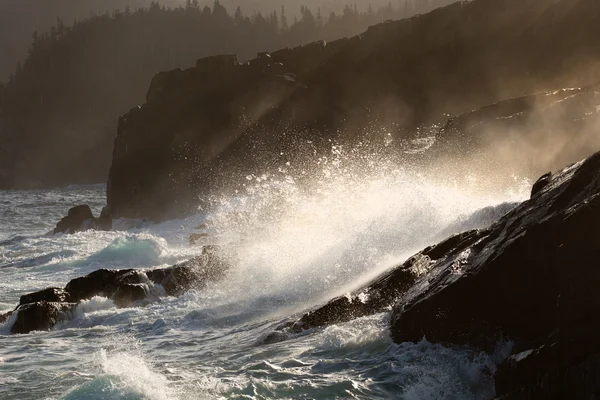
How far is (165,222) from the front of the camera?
53.0m

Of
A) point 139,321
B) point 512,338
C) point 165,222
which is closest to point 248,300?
point 139,321

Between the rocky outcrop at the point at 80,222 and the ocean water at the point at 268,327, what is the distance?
16.7m

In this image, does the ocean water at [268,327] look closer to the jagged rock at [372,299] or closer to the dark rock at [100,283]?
the jagged rock at [372,299]

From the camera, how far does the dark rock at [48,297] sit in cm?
1934

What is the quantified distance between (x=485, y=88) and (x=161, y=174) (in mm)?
31431

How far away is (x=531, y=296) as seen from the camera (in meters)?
10.0

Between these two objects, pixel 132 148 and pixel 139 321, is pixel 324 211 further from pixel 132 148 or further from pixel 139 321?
pixel 132 148

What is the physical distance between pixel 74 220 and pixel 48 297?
34.9 meters

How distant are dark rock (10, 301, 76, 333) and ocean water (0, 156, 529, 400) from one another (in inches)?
15.1

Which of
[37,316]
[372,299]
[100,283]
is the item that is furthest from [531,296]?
[100,283]

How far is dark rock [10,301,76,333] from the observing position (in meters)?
17.4

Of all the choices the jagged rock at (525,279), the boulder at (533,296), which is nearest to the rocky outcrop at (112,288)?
the boulder at (533,296)

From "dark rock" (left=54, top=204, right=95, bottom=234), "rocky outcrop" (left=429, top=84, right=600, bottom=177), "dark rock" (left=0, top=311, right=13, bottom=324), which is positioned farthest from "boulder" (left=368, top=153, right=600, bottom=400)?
"dark rock" (left=54, top=204, right=95, bottom=234)

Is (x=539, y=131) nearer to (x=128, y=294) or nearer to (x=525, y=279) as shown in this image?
(x=128, y=294)
